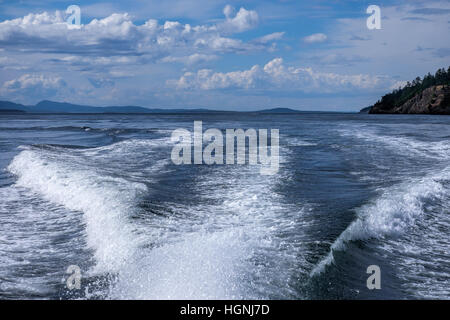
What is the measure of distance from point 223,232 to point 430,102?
435 ft

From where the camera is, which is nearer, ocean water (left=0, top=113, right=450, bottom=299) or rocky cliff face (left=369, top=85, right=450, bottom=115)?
ocean water (left=0, top=113, right=450, bottom=299)

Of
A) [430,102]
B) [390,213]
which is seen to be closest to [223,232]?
[390,213]

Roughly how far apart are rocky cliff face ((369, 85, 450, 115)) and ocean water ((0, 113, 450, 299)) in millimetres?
117705

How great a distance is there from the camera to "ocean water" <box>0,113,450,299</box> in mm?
5910

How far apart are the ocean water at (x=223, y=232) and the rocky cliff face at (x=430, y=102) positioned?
4634 inches

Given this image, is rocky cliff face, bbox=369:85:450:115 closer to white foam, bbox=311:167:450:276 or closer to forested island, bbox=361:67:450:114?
forested island, bbox=361:67:450:114

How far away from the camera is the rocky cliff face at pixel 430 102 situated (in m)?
119

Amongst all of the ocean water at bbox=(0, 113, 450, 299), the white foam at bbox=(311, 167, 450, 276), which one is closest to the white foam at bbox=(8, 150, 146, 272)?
the ocean water at bbox=(0, 113, 450, 299)

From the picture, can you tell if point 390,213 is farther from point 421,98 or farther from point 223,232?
point 421,98

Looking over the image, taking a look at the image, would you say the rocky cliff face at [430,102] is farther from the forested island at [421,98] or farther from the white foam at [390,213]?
the white foam at [390,213]

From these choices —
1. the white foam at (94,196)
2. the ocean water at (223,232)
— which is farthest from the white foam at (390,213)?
the white foam at (94,196)

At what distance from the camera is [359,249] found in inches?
294
